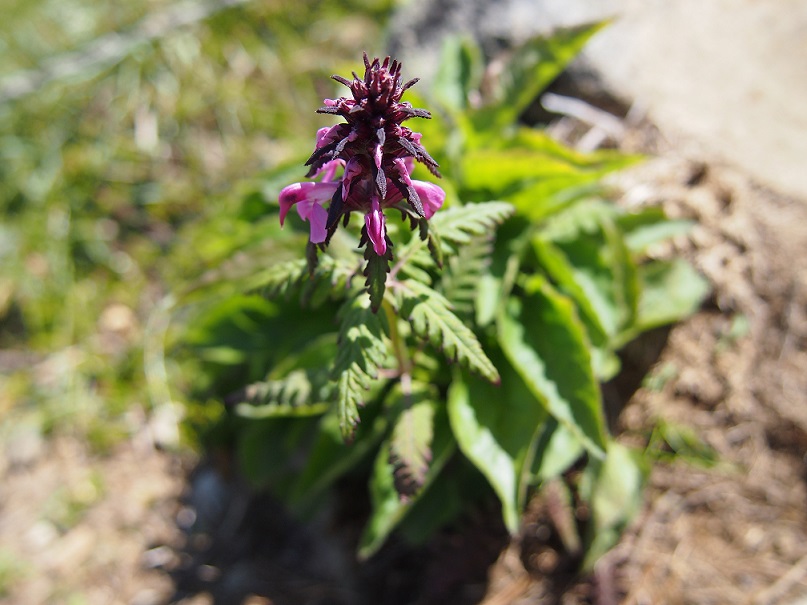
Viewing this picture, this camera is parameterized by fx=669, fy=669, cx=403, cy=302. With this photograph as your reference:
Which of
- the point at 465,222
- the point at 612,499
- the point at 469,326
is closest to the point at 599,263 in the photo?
the point at 469,326

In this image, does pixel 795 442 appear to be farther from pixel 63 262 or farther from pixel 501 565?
pixel 63 262

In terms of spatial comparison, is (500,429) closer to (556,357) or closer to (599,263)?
(556,357)

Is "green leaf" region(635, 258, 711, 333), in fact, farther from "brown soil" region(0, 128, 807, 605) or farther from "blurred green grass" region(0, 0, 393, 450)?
"blurred green grass" region(0, 0, 393, 450)

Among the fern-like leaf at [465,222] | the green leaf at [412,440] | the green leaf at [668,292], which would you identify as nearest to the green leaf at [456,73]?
the green leaf at [668,292]

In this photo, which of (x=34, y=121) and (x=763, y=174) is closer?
(x=763, y=174)

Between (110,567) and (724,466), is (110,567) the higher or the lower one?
the higher one

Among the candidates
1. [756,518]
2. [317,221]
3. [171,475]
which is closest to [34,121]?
[171,475]

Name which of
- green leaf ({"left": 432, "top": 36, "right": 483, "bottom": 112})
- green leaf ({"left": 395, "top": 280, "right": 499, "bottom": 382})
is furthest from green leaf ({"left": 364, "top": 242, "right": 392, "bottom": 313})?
green leaf ({"left": 432, "top": 36, "right": 483, "bottom": 112})
